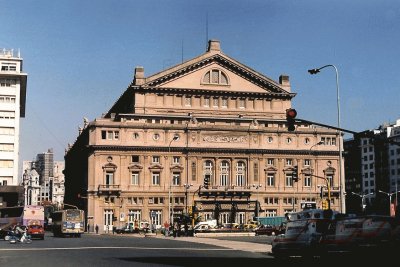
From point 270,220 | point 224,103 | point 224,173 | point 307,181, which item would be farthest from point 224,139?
point 307,181

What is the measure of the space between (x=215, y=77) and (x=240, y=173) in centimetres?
1731

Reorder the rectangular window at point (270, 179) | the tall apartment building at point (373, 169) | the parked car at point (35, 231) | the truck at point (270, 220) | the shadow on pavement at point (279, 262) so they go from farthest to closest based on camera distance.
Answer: the tall apartment building at point (373, 169), the rectangular window at point (270, 179), the truck at point (270, 220), the parked car at point (35, 231), the shadow on pavement at point (279, 262)

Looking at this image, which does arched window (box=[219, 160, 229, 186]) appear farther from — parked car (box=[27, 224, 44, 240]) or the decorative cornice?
parked car (box=[27, 224, 44, 240])

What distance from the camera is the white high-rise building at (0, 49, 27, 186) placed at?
107m

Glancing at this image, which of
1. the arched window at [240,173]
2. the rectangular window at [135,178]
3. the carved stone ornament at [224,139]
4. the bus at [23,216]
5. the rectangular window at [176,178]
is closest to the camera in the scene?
the bus at [23,216]

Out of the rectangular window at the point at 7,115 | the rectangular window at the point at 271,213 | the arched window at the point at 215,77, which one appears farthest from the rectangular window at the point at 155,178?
the rectangular window at the point at 7,115

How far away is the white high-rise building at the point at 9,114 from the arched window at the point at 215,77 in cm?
3224

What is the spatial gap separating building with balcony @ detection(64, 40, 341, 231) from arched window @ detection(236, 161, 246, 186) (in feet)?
0.55

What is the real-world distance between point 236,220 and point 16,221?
4112cm

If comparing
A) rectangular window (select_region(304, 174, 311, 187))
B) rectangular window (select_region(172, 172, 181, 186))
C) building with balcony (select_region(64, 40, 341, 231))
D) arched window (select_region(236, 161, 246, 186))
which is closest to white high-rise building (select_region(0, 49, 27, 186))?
building with balcony (select_region(64, 40, 341, 231))

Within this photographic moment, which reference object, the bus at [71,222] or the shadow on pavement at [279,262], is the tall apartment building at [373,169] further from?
the shadow on pavement at [279,262]

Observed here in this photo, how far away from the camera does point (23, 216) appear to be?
73375mm

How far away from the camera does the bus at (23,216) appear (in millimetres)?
72838

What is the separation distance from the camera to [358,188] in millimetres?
175625
